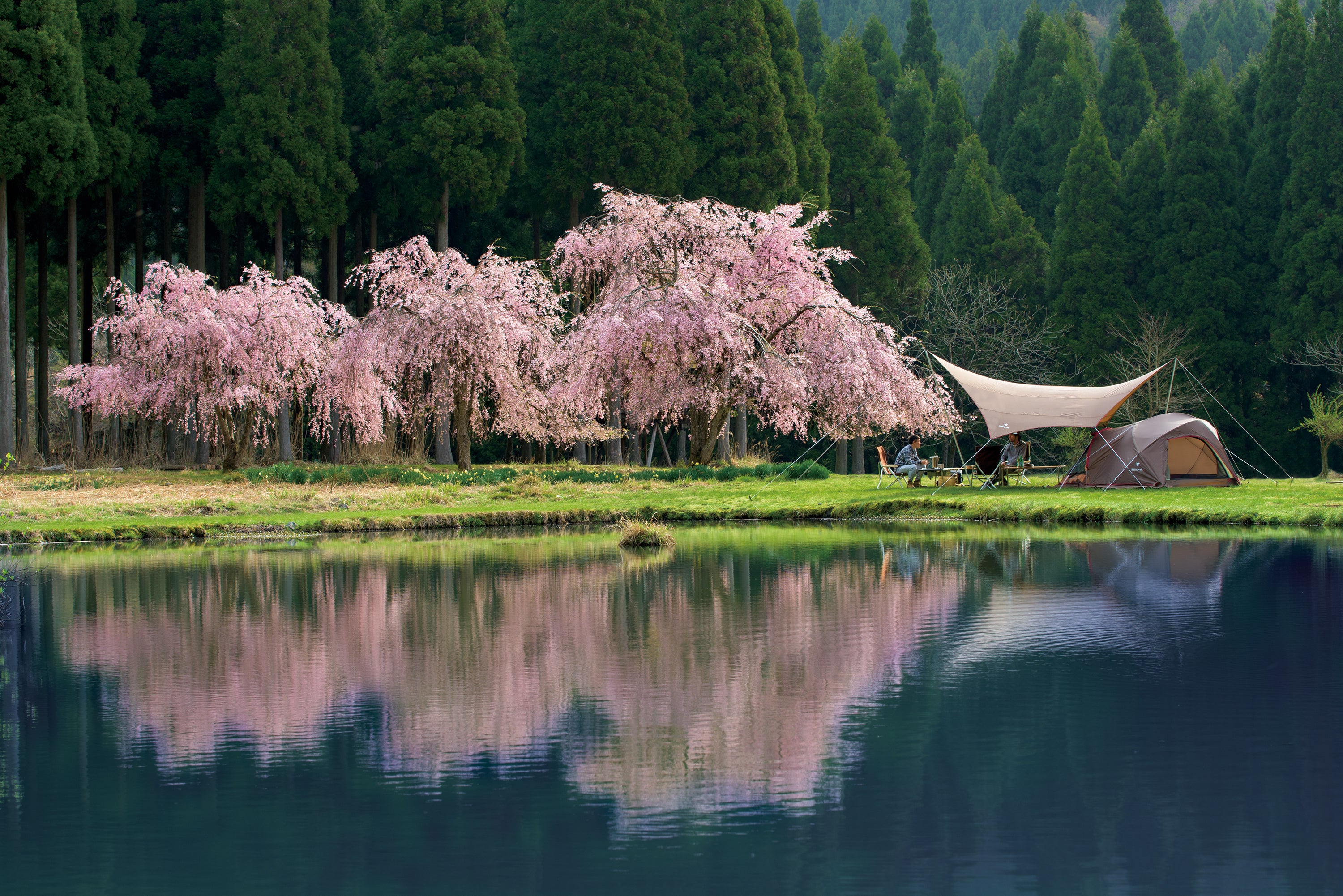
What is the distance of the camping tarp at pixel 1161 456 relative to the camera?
97.6ft

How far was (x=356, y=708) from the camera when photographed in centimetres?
1040

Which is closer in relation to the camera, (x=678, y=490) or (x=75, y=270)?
(x=678, y=490)

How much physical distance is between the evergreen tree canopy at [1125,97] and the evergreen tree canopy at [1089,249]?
716cm

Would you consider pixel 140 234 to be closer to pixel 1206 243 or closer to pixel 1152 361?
pixel 1152 361

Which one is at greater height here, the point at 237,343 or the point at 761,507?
→ the point at 237,343

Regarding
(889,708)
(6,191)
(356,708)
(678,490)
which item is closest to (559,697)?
(356,708)

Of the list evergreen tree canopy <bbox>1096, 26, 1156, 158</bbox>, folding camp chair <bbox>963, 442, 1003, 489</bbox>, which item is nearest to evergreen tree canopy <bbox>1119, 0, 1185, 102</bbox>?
evergreen tree canopy <bbox>1096, 26, 1156, 158</bbox>

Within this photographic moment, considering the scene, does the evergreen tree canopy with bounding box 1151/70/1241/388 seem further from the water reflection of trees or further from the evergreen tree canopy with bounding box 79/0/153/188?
the evergreen tree canopy with bounding box 79/0/153/188

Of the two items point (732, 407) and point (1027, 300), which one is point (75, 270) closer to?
point (732, 407)

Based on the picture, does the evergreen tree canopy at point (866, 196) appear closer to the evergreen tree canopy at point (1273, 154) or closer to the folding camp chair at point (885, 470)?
the evergreen tree canopy at point (1273, 154)

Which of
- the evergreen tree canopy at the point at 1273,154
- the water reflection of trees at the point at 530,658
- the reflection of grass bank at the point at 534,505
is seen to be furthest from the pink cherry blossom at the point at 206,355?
the evergreen tree canopy at the point at 1273,154

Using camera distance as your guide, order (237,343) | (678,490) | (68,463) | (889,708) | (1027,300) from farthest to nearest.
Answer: (1027,300), (68,463), (237,343), (678,490), (889,708)

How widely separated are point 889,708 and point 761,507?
1830 centimetres

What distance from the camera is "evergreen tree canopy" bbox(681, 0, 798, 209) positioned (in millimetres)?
43188
